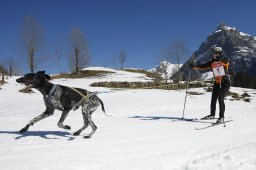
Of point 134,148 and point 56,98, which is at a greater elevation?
point 56,98

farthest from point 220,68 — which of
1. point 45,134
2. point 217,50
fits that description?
point 45,134

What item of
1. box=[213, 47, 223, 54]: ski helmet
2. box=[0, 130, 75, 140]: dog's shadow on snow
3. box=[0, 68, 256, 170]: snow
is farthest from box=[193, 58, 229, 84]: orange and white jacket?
box=[0, 130, 75, 140]: dog's shadow on snow

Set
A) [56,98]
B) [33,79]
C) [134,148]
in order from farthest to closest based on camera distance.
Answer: [33,79], [56,98], [134,148]

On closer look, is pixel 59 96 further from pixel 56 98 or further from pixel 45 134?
pixel 45 134

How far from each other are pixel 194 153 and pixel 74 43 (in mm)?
57266

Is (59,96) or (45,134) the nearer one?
(59,96)

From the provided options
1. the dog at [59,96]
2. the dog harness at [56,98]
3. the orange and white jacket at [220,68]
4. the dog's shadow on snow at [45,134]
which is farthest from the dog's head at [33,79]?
the orange and white jacket at [220,68]

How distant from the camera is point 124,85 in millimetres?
39312

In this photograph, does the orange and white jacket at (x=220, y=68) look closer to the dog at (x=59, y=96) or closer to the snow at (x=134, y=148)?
the snow at (x=134, y=148)

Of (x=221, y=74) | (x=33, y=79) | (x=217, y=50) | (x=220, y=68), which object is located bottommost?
(x=33, y=79)

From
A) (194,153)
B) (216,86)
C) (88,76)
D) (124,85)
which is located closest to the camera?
(194,153)

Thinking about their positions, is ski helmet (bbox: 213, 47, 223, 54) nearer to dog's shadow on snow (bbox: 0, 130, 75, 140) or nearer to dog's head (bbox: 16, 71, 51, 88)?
dog's shadow on snow (bbox: 0, 130, 75, 140)

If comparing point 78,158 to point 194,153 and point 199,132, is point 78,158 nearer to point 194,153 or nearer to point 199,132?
point 194,153

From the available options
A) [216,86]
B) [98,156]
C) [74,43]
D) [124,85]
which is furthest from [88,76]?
[98,156]
